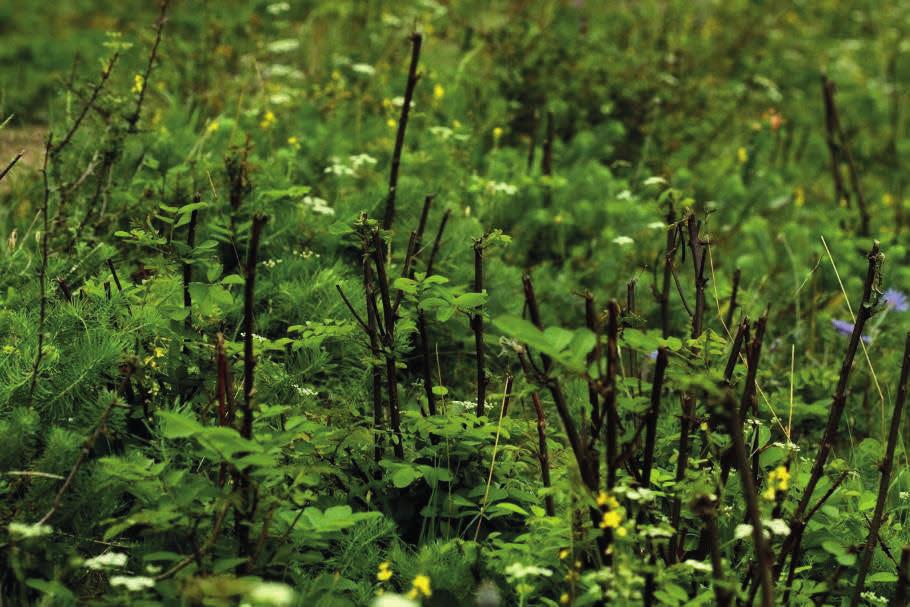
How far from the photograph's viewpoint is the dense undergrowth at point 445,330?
1765mm

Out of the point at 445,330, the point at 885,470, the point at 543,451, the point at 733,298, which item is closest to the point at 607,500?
the point at 543,451

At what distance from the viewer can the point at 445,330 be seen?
2.93m

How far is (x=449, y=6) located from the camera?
17.9ft

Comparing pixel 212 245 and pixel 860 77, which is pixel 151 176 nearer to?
pixel 212 245

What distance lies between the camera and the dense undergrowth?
5.79ft

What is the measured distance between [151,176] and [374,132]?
1118mm

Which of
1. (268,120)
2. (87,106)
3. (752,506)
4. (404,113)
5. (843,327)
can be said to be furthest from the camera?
(268,120)

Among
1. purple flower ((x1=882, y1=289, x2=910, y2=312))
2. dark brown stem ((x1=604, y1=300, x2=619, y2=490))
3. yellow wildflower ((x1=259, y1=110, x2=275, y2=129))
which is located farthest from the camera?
yellow wildflower ((x1=259, y1=110, x2=275, y2=129))

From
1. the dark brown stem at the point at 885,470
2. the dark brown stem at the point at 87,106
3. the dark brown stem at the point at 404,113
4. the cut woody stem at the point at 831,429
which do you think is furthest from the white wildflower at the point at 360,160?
the dark brown stem at the point at 885,470

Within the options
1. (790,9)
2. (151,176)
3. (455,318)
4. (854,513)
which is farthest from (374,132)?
(790,9)

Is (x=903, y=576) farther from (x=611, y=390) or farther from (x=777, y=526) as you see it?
(x=611, y=390)

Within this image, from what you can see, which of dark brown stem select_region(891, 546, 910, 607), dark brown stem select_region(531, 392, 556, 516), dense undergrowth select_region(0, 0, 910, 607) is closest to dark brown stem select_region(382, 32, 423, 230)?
dense undergrowth select_region(0, 0, 910, 607)

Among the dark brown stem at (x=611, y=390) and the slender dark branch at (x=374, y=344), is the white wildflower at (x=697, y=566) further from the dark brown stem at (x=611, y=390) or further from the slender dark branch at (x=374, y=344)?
the slender dark branch at (x=374, y=344)

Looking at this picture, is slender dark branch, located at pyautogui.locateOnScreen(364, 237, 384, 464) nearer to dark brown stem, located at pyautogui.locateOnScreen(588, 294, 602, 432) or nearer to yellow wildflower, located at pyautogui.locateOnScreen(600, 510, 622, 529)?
dark brown stem, located at pyautogui.locateOnScreen(588, 294, 602, 432)
